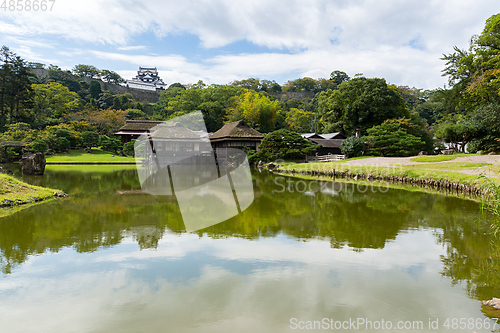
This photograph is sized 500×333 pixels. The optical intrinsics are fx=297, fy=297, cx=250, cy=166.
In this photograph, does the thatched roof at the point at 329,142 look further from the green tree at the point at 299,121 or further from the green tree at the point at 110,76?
the green tree at the point at 110,76

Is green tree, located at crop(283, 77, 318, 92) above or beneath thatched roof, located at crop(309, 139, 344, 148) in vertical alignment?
above

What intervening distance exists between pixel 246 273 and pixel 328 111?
1458 inches

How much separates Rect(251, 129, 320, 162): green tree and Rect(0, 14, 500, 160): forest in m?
4.59

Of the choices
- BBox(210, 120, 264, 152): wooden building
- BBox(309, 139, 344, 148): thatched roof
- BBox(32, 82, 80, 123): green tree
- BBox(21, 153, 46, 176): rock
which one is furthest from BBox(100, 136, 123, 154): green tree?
BBox(309, 139, 344, 148): thatched roof

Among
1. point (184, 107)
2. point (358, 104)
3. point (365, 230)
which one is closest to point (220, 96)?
point (184, 107)

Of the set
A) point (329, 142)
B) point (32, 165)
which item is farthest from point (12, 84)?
point (329, 142)

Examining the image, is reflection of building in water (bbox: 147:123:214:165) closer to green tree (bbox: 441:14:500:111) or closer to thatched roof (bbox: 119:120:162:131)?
thatched roof (bbox: 119:120:162:131)

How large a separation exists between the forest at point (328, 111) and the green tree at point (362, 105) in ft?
0.35

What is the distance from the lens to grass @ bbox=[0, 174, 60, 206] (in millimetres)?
8352

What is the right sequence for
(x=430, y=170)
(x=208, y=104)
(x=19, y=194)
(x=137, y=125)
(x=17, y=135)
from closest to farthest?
(x=19, y=194)
(x=430, y=170)
(x=17, y=135)
(x=137, y=125)
(x=208, y=104)

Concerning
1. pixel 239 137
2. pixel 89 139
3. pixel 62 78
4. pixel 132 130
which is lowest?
pixel 89 139

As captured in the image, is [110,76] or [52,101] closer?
[52,101]

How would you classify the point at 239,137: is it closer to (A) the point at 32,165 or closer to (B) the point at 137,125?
(B) the point at 137,125

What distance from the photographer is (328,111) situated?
3859 cm
